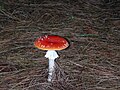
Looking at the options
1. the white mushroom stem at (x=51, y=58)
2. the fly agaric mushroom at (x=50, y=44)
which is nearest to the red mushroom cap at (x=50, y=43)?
the fly agaric mushroom at (x=50, y=44)

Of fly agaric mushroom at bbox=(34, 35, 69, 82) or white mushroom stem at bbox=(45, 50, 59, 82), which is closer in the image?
fly agaric mushroom at bbox=(34, 35, 69, 82)

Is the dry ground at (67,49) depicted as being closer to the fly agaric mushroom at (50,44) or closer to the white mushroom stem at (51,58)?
the white mushroom stem at (51,58)

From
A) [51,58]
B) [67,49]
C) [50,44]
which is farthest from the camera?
[67,49]

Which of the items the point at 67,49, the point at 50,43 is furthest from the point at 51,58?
the point at 67,49

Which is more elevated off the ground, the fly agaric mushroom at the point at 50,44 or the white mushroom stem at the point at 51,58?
the fly agaric mushroom at the point at 50,44

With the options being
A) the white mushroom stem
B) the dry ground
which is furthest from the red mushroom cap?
the dry ground

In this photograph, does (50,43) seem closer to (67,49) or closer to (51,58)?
(51,58)

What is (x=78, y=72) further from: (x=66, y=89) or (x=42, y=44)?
(x=42, y=44)

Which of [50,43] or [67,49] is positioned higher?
[50,43]

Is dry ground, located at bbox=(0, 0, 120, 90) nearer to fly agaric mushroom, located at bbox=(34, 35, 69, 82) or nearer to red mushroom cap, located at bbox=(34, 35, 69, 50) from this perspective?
fly agaric mushroom, located at bbox=(34, 35, 69, 82)
